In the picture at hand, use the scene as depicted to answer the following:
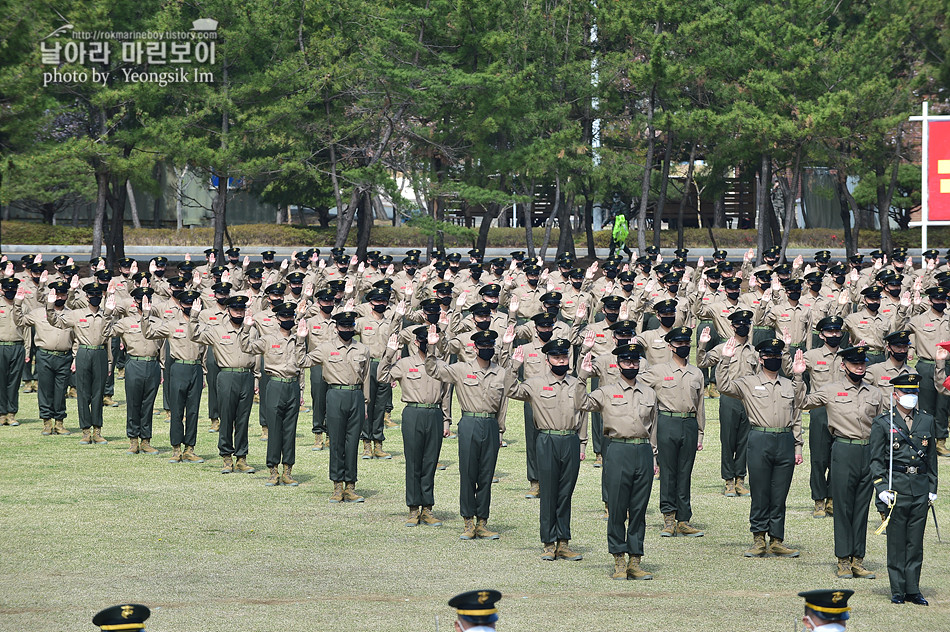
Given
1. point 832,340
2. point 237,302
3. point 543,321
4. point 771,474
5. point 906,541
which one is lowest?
point 906,541

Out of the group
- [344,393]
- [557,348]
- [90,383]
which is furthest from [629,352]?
[90,383]

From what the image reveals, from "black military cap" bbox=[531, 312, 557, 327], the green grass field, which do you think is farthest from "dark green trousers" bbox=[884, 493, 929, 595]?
"black military cap" bbox=[531, 312, 557, 327]

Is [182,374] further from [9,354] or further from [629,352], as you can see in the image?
[629,352]

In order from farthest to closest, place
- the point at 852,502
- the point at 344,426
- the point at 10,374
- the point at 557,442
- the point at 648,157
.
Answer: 1. the point at 648,157
2. the point at 10,374
3. the point at 344,426
4. the point at 557,442
5. the point at 852,502

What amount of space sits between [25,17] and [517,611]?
75.4ft

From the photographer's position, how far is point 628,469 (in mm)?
10734

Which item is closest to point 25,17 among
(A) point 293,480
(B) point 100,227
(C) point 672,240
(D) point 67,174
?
(D) point 67,174

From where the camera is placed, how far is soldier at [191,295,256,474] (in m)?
14.9

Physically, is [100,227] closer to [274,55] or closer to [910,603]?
[274,55]

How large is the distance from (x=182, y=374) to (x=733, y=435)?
271 inches

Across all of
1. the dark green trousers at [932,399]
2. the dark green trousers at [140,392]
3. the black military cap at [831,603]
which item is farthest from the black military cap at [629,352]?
the dark green trousers at [140,392]

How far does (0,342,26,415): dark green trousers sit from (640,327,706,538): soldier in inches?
413

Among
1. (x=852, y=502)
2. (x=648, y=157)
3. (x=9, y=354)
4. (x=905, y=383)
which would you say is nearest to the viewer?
(x=905, y=383)

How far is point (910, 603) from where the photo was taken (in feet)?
32.9
